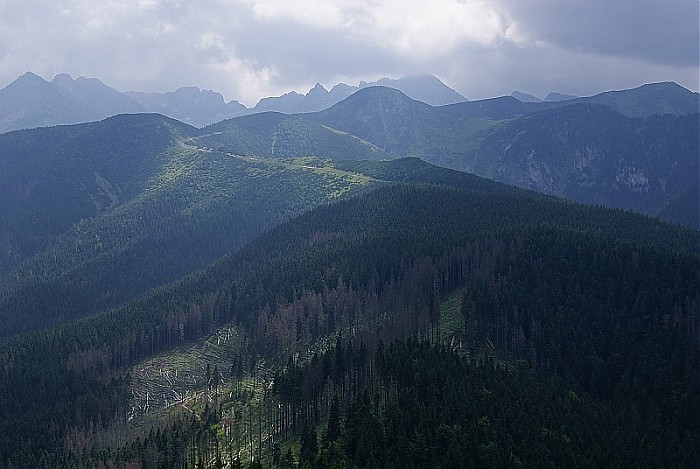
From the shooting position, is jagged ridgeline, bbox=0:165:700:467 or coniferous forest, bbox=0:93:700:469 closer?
coniferous forest, bbox=0:93:700:469

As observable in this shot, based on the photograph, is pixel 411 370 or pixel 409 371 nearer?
pixel 411 370

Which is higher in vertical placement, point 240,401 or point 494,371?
point 494,371

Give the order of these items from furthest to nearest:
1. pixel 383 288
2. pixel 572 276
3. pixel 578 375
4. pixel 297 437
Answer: pixel 383 288 < pixel 572 276 < pixel 578 375 < pixel 297 437

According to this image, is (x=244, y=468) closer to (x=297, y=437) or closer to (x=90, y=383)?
(x=297, y=437)

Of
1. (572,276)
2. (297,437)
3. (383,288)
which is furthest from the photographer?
(383,288)

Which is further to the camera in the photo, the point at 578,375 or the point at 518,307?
the point at 518,307

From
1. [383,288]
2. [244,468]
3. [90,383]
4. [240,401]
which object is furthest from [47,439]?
[383,288]

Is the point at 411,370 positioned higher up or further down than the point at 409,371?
higher up

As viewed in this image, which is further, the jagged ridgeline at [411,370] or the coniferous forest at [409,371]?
the jagged ridgeline at [411,370]
